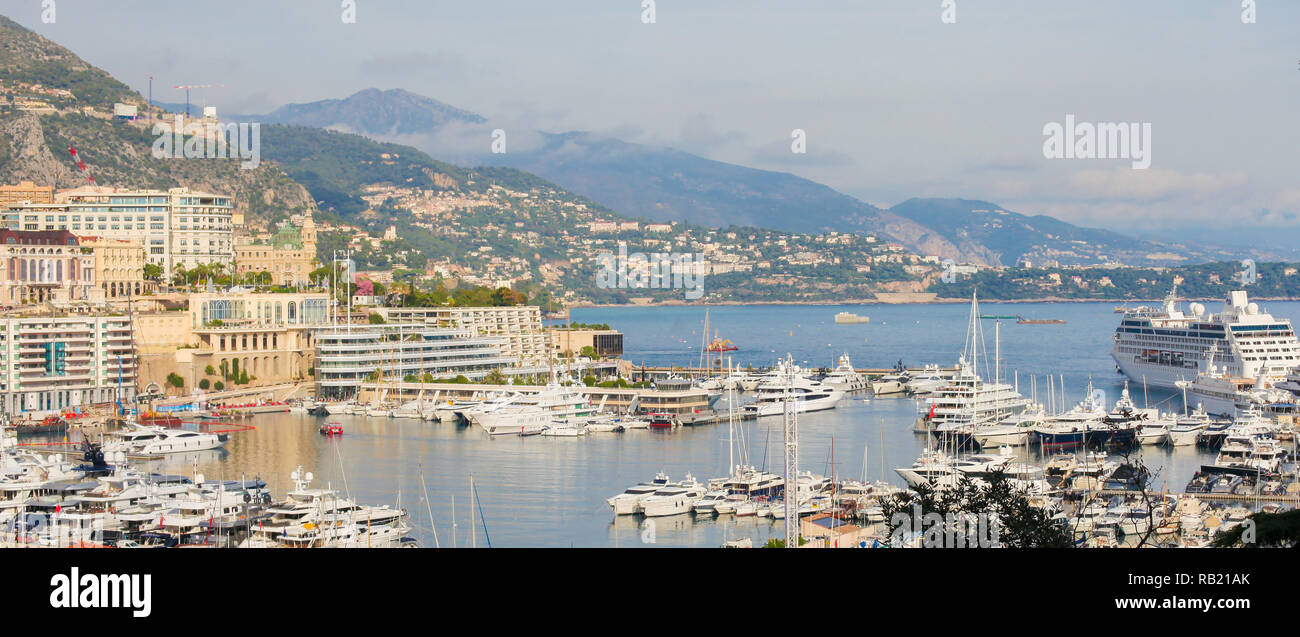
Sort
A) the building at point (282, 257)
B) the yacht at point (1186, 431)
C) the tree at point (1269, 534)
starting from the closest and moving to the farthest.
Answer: the tree at point (1269, 534)
the yacht at point (1186, 431)
the building at point (282, 257)

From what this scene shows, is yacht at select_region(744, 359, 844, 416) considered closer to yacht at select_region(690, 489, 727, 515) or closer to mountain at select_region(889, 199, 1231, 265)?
yacht at select_region(690, 489, 727, 515)

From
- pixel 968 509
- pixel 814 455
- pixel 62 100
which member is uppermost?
pixel 62 100

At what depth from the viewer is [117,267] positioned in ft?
114

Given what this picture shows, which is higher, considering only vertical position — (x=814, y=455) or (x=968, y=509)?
(x=968, y=509)

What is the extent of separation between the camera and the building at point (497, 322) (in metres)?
37.2

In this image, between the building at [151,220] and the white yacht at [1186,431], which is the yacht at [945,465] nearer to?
the white yacht at [1186,431]

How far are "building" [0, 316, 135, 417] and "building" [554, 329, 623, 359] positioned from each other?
591 inches

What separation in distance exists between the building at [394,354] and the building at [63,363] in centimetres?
492

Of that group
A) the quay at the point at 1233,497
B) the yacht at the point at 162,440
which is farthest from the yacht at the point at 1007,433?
the yacht at the point at 162,440

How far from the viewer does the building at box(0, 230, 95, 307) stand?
106 ft

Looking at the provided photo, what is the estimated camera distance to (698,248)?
126 meters
